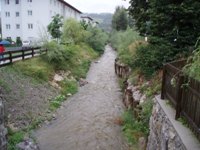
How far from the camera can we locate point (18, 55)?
58.1ft

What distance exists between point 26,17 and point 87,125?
3252 centimetres

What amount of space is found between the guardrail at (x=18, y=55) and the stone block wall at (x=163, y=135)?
1102 cm

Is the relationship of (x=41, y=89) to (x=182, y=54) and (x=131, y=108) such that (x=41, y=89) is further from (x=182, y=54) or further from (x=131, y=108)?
(x=182, y=54)

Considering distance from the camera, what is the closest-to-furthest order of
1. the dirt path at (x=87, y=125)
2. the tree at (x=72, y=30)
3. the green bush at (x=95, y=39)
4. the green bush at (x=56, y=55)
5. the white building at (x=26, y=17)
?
the dirt path at (x=87, y=125), the green bush at (x=56, y=55), the tree at (x=72, y=30), the white building at (x=26, y=17), the green bush at (x=95, y=39)

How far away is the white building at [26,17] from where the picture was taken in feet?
130

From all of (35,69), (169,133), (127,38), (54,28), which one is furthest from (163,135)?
(54,28)

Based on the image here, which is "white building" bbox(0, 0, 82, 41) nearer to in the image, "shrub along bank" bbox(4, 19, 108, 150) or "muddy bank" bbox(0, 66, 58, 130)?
"shrub along bank" bbox(4, 19, 108, 150)

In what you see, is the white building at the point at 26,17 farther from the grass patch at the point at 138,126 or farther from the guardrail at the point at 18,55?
the grass patch at the point at 138,126

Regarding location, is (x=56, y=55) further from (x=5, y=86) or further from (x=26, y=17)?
→ (x=26, y=17)

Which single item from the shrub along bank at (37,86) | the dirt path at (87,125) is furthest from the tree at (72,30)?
the dirt path at (87,125)

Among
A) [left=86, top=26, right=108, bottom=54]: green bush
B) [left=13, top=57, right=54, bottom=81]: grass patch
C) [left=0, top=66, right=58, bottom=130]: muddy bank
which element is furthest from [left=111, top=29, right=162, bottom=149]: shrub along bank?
[left=86, top=26, right=108, bottom=54]: green bush

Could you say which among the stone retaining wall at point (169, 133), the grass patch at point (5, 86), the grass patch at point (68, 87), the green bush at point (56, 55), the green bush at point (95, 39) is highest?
the green bush at point (95, 39)

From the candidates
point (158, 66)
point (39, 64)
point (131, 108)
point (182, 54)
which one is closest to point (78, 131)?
point (131, 108)

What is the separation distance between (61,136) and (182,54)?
20.8 ft
